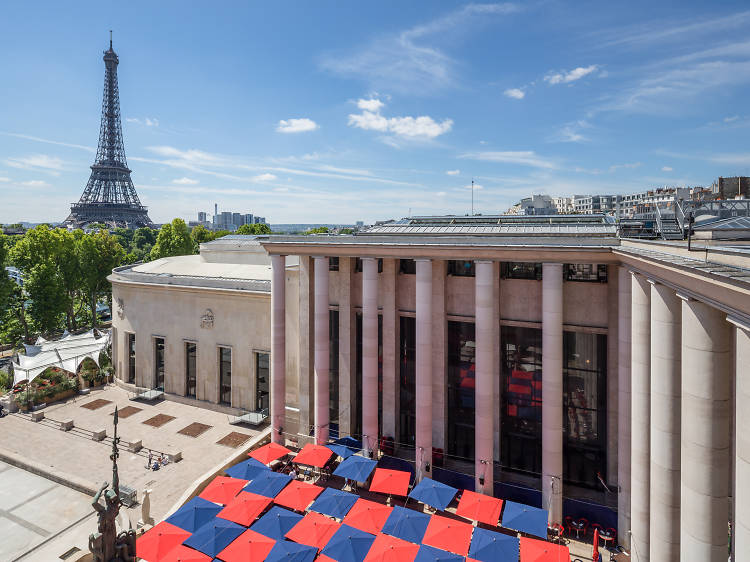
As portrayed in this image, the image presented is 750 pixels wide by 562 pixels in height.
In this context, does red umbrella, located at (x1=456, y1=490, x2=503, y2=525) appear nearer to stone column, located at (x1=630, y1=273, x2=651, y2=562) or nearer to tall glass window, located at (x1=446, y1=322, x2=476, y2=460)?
tall glass window, located at (x1=446, y1=322, x2=476, y2=460)

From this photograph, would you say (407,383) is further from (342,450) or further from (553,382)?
(553,382)

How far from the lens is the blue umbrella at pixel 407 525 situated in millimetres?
20828

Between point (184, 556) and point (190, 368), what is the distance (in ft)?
85.4

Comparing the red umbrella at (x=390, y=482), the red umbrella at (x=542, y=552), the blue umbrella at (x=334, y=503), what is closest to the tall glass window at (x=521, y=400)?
the red umbrella at (x=390, y=482)

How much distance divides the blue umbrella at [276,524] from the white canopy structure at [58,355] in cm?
3486

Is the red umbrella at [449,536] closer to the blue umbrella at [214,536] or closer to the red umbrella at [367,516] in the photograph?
the red umbrella at [367,516]

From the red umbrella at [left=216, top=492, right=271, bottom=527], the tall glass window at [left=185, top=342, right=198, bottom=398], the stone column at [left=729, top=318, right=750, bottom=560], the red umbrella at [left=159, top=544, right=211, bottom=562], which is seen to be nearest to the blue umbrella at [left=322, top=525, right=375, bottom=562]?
the red umbrella at [left=216, top=492, right=271, bottom=527]

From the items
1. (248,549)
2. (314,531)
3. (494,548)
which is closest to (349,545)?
(314,531)

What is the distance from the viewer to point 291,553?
1942 cm

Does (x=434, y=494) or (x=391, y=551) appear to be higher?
(x=434, y=494)

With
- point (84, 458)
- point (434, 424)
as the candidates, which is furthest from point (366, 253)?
point (84, 458)

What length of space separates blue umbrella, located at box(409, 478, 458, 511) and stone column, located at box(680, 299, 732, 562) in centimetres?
1272

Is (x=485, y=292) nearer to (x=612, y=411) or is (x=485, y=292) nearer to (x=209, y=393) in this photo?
(x=612, y=411)

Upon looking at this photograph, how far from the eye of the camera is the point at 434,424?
95.3 feet
